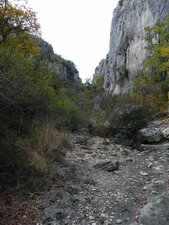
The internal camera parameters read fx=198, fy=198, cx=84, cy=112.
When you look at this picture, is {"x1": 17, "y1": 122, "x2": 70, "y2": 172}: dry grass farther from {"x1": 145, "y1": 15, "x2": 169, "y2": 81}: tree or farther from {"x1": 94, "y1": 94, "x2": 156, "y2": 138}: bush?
{"x1": 145, "y1": 15, "x2": 169, "y2": 81}: tree

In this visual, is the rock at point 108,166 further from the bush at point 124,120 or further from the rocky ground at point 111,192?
the bush at point 124,120

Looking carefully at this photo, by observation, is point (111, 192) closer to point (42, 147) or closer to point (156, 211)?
point (156, 211)

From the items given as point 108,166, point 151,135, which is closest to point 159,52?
point 151,135

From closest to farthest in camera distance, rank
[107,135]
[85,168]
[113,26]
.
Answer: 1. [85,168]
2. [107,135]
3. [113,26]

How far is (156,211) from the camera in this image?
4047mm

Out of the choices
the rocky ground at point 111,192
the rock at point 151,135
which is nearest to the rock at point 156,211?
the rocky ground at point 111,192

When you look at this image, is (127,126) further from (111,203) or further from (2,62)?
(2,62)

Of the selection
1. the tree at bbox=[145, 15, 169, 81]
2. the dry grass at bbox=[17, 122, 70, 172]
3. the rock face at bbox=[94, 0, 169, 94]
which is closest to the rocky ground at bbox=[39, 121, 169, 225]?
the dry grass at bbox=[17, 122, 70, 172]

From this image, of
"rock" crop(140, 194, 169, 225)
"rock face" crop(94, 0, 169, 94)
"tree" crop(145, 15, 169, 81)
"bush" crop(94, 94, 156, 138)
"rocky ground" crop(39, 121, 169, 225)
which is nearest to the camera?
"rock" crop(140, 194, 169, 225)

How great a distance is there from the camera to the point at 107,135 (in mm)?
11820

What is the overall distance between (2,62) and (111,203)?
187 inches

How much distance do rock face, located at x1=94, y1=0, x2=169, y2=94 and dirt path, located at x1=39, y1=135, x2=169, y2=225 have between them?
26436mm

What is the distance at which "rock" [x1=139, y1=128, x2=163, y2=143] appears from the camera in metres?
9.88

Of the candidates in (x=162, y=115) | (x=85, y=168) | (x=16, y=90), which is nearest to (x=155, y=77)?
(x=162, y=115)
